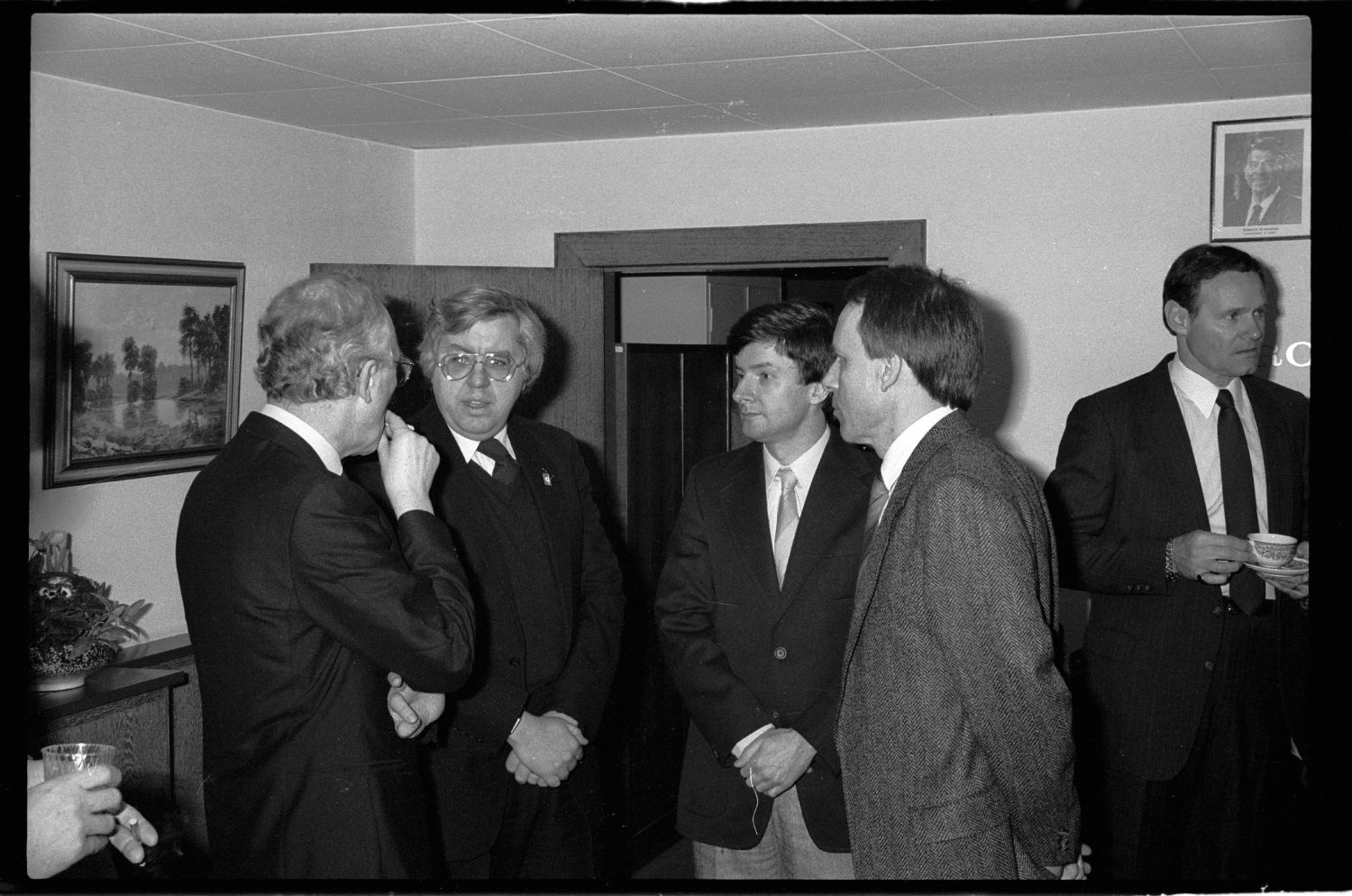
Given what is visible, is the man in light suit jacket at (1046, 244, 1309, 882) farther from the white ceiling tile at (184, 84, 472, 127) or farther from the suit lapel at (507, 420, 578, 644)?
the white ceiling tile at (184, 84, 472, 127)

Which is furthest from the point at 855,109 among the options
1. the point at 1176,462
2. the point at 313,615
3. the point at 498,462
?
the point at 313,615

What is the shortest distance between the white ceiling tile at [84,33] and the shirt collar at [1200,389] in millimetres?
2196

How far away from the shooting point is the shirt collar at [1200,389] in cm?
251

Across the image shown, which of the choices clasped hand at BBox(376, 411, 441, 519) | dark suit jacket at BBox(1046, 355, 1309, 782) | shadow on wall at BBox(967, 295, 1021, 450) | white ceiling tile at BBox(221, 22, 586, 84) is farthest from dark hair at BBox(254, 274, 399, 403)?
shadow on wall at BBox(967, 295, 1021, 450)

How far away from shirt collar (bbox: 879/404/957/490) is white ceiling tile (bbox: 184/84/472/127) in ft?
5.52

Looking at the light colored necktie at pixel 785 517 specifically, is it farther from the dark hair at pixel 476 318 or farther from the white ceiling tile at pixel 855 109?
the white ceiling tile at pixel 855 109

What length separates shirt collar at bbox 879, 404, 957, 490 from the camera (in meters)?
1.74

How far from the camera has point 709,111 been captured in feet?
10.4

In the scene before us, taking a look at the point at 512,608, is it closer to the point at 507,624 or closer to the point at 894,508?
the point at 507,624

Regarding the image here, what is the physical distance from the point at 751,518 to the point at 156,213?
1659mm

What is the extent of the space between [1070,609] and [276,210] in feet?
8.04

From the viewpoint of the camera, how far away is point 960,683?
160cm

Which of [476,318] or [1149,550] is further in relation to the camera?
[1149,550]

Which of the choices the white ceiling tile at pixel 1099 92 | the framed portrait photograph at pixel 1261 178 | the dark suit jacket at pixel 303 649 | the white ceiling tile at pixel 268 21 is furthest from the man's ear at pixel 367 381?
the framed portrait photograph at pixel 1261 178
